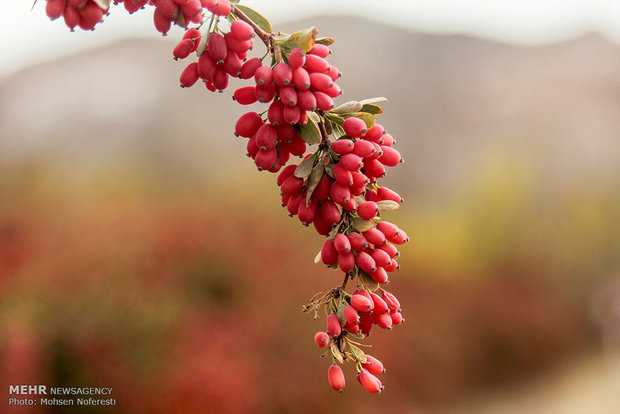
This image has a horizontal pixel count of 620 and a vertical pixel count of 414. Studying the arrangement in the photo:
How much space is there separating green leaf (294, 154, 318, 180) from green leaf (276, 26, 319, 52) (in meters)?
0.12

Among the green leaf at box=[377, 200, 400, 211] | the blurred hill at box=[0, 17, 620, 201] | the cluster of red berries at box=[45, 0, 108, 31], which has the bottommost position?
the green leaf at box=[377, 200, 400, 211]

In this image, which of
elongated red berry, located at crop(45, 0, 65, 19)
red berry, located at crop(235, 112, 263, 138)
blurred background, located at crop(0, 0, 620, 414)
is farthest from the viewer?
blurred background, located at crop(0, 0, 620, 414)

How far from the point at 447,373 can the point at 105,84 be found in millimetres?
2166

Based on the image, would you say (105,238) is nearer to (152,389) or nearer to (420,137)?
(152,389)

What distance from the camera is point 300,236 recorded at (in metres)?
2.39

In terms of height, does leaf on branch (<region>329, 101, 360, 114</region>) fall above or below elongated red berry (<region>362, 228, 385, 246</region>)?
above

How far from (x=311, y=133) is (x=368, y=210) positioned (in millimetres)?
102

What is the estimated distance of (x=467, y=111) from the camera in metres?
2.44

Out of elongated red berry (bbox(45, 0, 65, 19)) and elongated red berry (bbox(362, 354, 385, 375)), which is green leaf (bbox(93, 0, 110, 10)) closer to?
elongated red berry (bbox(45, 0, 65, 19))

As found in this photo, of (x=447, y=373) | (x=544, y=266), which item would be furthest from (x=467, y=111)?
(x=447, y=373)

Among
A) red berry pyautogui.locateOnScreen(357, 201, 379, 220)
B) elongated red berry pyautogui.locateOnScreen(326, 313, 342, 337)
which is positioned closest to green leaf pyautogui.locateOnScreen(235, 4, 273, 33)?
red berry pyautogui.locateOnScreen(357, 201, 379, 220)

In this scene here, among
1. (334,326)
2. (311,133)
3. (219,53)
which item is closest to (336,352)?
(334,326)

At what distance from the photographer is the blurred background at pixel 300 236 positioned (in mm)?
2283

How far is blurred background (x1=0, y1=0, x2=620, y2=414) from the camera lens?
2283mm
